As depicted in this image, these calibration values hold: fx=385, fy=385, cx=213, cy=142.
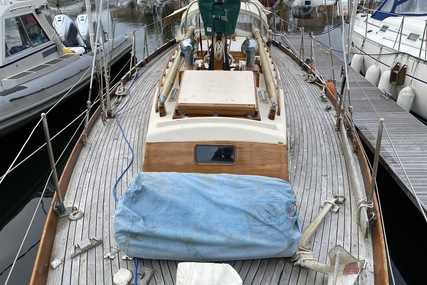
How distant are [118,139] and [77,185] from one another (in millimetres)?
1140

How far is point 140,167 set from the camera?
4.74 meters

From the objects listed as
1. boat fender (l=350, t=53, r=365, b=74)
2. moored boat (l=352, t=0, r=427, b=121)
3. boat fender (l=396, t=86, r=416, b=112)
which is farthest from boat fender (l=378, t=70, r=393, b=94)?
boat fender (l=350, t=53, r=365, b=74)

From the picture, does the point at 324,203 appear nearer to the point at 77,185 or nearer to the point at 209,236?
the point at 209,236

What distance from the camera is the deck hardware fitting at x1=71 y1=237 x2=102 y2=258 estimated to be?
11.5 ft

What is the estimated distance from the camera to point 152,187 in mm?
3465

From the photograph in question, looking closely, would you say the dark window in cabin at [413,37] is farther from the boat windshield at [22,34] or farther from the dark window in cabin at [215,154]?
the boat windshield at [22,34]

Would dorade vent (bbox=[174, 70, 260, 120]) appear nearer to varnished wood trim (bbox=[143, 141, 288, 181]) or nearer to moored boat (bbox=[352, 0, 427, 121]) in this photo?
varnished wood trim (bbox=[143, 141, 288, 181])

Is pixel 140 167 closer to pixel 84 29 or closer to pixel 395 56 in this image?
pixel 395 56

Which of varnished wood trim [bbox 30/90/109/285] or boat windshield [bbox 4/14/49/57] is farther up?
boat windshield [bbox 4/14/49/57]

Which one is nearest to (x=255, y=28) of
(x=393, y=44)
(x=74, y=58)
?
(x=393, y=44)

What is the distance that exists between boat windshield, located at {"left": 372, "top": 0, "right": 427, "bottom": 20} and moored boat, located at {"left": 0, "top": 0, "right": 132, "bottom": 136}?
28.5ft

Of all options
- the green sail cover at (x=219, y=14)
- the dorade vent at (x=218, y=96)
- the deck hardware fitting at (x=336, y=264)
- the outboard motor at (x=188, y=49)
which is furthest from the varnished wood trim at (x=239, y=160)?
the outboard motor at (x=188, y=49)

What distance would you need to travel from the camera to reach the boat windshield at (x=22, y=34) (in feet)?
29.2

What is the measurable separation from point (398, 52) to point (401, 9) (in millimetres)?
2757
